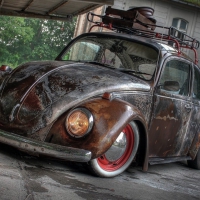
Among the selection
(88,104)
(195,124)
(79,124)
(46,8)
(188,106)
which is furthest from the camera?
(46,8)

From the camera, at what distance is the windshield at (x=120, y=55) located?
194 inches

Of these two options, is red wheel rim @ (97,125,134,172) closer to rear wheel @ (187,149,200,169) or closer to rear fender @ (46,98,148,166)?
rear fender @ (46,98,148,166)

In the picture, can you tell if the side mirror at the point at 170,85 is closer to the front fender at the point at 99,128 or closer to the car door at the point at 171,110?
the car door at the point at 171,110

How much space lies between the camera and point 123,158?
4.39 m

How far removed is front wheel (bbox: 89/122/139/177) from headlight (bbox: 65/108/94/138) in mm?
437

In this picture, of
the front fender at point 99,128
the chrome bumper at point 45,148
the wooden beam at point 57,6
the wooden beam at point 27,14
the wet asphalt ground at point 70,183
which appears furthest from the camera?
the wooden beam at point 27,14

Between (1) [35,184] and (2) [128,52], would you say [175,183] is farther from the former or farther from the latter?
(1) [35,184]

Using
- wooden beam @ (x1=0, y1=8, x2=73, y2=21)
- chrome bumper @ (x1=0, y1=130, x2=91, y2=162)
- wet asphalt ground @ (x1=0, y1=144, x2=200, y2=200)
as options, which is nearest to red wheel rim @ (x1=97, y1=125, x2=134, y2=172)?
wet asphalt ground @ (x1=0, y1=144, x2=200, y2=200)

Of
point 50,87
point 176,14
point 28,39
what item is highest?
point 176,14

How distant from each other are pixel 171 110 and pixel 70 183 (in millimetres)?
2051

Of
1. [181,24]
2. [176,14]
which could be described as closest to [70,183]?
[176,14]

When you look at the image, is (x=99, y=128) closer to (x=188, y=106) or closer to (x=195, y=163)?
(x=188, y=106)

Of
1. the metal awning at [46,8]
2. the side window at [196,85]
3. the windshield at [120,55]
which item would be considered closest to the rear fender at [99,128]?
the windshield at [120,55]

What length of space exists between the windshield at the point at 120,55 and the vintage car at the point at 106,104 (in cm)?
1
